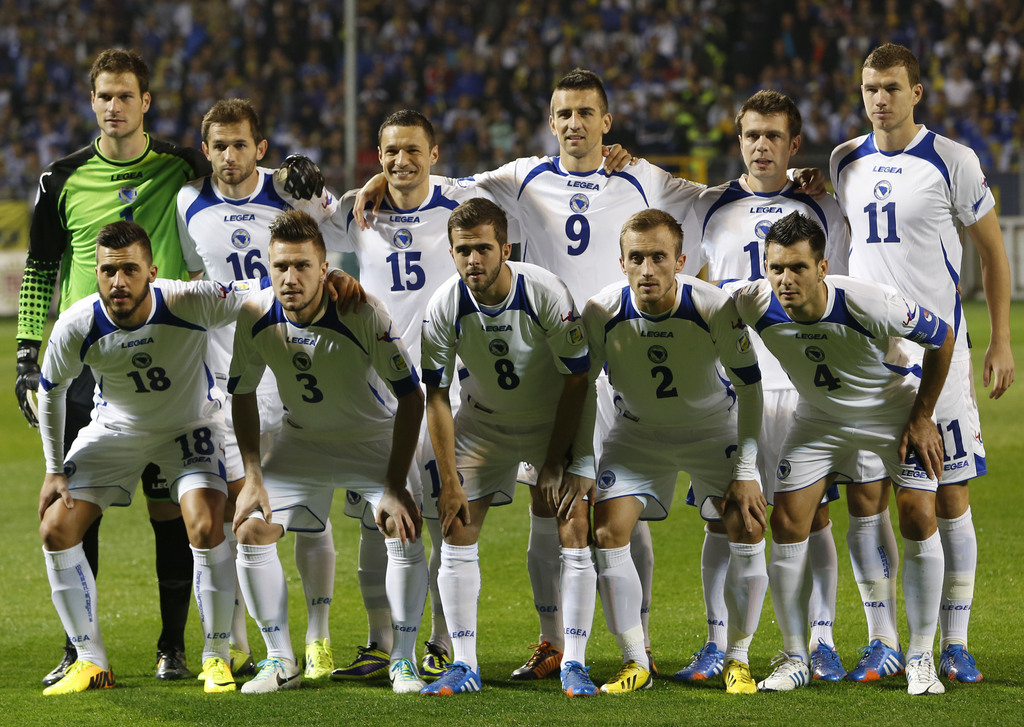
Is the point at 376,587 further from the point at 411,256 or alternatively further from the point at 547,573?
the point at 411,256

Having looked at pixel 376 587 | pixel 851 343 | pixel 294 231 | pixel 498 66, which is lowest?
pixel 376 587

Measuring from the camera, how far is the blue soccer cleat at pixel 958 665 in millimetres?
4723

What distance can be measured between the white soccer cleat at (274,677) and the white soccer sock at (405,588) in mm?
431

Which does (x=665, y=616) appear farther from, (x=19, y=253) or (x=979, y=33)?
(x=979, y=33)

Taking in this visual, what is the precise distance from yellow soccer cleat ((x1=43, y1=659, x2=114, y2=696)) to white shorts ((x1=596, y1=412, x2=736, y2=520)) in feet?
7.22

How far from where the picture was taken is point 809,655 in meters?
4.92

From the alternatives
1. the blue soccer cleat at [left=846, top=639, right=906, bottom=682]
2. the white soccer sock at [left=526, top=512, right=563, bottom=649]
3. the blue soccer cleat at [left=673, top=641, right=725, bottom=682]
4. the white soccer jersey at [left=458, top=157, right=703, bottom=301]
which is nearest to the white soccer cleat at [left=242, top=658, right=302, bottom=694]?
the white soccer sock at [left=526, top=512, right=563, bottom=649]

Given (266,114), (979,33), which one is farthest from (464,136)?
(979,33)

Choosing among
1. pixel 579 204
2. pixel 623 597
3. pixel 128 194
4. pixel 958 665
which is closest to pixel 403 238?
pixel 579 204

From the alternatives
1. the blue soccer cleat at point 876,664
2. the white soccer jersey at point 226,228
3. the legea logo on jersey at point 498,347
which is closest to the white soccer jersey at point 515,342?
the legea logo on jersey at point 498,347

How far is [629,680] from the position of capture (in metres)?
4.74

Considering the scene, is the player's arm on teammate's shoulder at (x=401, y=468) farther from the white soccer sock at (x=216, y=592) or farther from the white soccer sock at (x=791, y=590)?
the white soccer sock at (x=791, y=590)

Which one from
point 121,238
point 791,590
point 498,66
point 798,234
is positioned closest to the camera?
point 798,234

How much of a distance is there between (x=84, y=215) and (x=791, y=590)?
3644 millimetres
